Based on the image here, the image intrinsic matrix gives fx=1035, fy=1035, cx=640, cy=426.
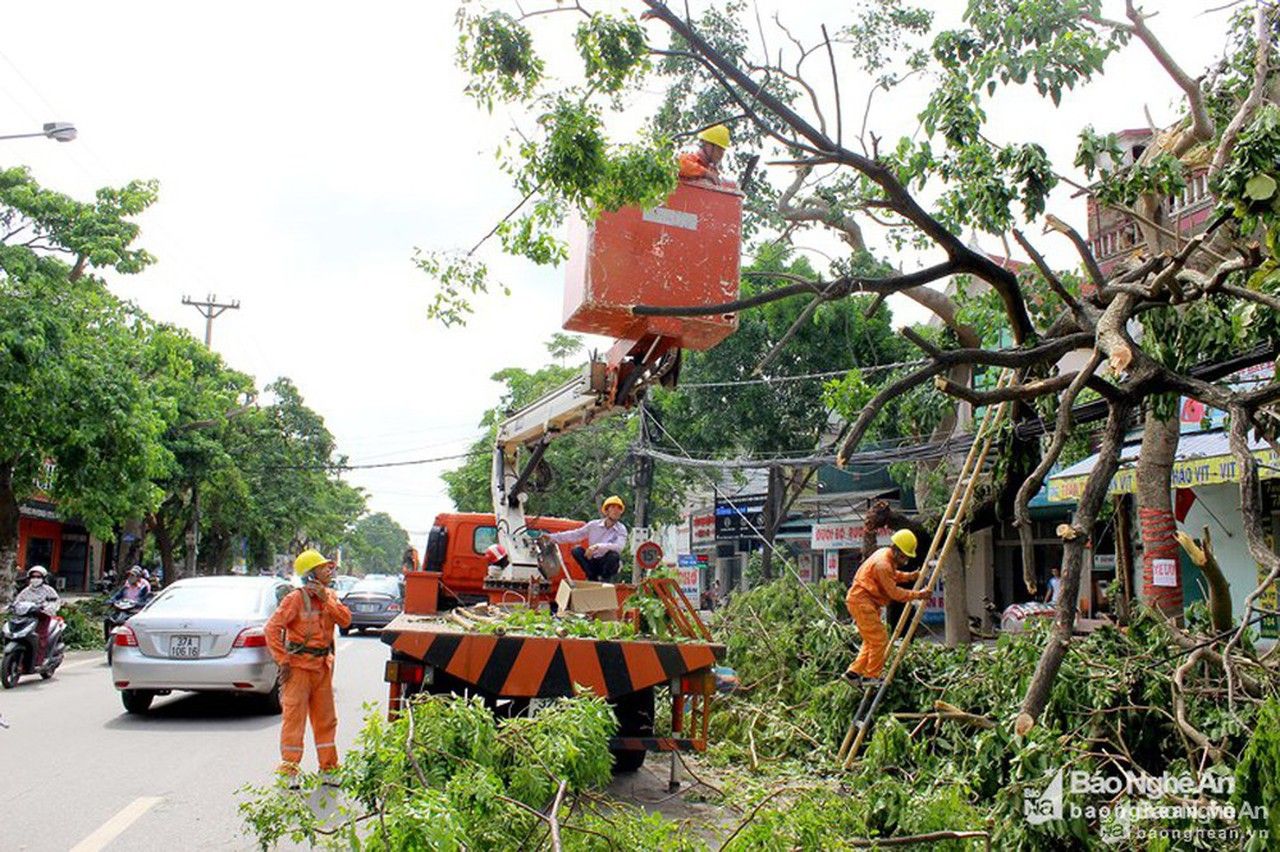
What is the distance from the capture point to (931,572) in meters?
8.39

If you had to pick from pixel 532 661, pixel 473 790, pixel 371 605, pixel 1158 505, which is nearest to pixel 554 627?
pixel 532 661

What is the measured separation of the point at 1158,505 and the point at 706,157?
5.77 m

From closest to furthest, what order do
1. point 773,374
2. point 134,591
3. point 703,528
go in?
point 134,591
point 773,374
point 703,528

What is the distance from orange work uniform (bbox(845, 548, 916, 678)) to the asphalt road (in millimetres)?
3716

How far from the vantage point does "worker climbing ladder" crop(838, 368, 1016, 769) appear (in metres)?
7.50

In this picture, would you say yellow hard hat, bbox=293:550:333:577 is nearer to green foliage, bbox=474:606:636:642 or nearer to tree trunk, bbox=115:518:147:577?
green foliage, bbox=474:606:636:642

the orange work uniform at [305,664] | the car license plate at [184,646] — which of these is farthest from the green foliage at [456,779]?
the car license plate at [184,646]

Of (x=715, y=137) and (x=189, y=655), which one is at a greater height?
(x=715, y=137)

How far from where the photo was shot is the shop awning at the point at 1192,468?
1182 centimetres

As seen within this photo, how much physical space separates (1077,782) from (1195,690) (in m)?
1.33

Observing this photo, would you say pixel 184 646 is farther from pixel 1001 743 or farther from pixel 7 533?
pixel 7 533

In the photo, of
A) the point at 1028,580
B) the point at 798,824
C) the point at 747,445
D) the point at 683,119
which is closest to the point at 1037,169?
the point at 1028,580

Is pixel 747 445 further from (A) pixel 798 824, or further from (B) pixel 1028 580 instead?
(A) pixel 798 824

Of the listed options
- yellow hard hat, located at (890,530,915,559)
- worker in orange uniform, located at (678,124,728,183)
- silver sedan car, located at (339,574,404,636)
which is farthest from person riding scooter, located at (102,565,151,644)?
worker in orange uniform, located at (678,124,728,183)
